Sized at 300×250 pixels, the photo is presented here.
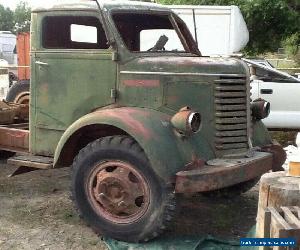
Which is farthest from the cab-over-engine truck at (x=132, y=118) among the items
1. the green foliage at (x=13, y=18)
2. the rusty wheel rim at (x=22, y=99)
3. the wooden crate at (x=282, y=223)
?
the green foliage at (x=13, y=18)

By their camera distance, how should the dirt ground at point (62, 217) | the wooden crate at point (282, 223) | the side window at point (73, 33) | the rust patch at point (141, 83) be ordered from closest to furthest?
the wooden crate at point (282, 223) < the dirt ground at point (62, 217) < the rust patch at point (141, 83) < the side window at point (73, 33)

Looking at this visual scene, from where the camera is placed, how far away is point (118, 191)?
14.5ft

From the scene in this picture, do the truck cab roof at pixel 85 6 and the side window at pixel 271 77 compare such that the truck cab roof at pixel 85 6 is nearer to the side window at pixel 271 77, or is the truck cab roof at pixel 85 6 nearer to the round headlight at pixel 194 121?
the round headlight at pixel 194 121

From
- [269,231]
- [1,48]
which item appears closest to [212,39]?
[269,231]

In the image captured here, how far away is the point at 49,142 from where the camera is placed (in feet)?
17.0

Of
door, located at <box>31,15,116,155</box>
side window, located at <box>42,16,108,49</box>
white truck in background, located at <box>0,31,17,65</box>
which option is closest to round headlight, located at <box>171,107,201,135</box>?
door, located at <box>31,15,116,155</box>

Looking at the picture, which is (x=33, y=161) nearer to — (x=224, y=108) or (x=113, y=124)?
(x=113, y=124)

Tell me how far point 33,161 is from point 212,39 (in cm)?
710

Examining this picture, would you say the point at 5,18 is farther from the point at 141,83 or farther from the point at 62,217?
the point at 141,83

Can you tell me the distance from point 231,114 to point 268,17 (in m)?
10.6

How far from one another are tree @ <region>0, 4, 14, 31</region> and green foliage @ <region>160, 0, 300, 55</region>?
1755 inches

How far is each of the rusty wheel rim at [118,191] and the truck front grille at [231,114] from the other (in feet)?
2.64

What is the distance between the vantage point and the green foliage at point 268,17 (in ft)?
46.5

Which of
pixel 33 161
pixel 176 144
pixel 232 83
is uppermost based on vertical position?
pixel 232 83
